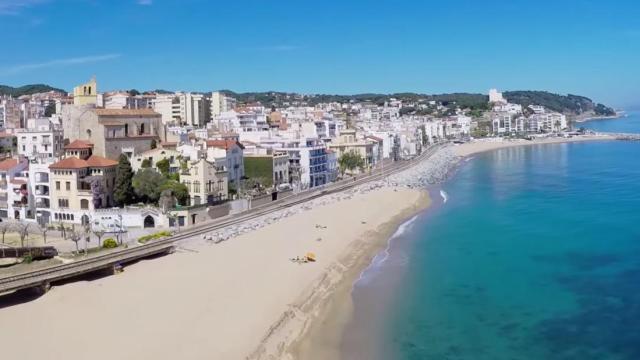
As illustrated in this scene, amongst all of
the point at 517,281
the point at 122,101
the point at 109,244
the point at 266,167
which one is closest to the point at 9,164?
the point at 109,244

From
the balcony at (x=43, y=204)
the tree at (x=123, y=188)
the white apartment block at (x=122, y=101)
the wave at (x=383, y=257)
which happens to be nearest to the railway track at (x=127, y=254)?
the tree at (x=123, y=188)

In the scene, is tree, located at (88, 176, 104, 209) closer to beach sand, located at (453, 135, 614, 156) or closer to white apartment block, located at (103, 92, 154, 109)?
white apartment block, located at (103, 92, 154, 109)

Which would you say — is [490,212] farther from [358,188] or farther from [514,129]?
[514,129]

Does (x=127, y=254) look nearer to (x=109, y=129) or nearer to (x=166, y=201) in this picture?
(x=166, y=201)

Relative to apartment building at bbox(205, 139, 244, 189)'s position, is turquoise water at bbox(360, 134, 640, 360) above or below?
below

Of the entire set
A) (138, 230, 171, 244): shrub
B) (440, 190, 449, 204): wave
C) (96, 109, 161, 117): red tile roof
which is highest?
(96, 109, 161, 117): red tile roof

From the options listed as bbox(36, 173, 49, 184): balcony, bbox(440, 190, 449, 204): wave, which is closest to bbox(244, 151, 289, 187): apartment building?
bbox(440, 190, 449, 204): wave

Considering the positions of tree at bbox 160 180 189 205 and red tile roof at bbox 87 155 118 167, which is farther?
red tile roof at bbox 87 155 118 167
